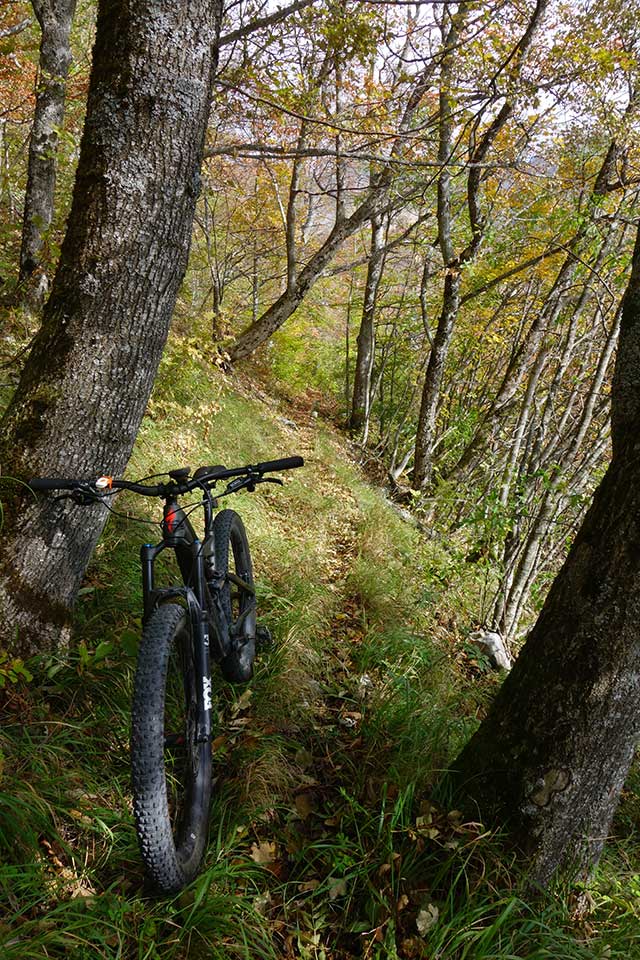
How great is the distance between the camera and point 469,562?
18.6 ft

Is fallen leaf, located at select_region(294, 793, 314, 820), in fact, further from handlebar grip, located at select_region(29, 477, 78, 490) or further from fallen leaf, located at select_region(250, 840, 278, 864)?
handlebar grip, located at select_region(29, 477, 78, 490)

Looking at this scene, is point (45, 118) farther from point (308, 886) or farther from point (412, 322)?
point (412, 322)

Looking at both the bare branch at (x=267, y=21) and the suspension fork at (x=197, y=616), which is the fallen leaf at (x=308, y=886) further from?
the bare branch at (x=267, y=21)

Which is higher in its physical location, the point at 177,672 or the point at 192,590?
the point at 192,590

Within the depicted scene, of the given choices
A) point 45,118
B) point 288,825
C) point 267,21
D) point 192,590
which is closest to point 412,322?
point 267,21

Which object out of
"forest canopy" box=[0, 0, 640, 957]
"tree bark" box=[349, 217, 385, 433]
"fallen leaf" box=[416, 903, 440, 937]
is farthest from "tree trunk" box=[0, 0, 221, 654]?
"tree bark" box=[349, 217, 385, 433]

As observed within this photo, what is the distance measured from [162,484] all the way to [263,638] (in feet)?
4.78

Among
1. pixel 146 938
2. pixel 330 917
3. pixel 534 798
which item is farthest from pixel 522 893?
pixel 146 938

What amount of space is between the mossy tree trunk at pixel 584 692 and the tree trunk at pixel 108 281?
1.97m

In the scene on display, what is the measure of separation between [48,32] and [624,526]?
281 inches

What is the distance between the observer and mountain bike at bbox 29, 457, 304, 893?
5.51 feet

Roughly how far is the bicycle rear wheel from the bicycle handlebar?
2.01 ft

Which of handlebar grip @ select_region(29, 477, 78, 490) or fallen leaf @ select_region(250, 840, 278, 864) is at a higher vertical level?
handlebar grip @ select_region(29, 477, 78, 490)

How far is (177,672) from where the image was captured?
2.30 metres
